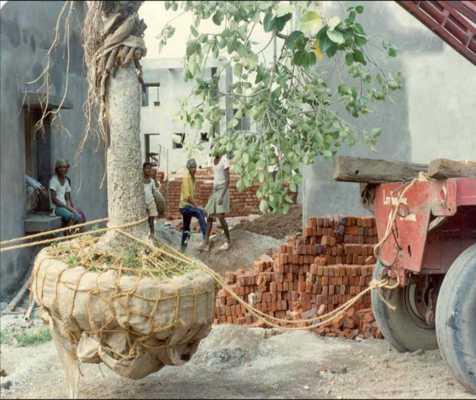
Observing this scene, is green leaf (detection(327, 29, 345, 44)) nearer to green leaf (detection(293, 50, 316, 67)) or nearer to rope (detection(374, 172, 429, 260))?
green leaf (detection(293, 50, 316, 67))

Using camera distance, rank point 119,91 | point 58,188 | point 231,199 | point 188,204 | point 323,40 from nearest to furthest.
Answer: point 323,40 < point 119,91 < point 58,188 < point 188,204 < point 231,199

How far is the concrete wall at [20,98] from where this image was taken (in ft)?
26.6

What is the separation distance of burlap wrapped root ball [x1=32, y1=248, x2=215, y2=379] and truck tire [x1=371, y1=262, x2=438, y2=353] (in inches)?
75.3

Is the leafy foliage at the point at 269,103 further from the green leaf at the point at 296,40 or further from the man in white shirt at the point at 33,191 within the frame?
the man in white shirt at the point at 33,191

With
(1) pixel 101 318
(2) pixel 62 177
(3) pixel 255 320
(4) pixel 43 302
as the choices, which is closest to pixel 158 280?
(1) pixel 101 318

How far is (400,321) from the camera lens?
561cm

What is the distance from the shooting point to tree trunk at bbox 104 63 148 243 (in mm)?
4371

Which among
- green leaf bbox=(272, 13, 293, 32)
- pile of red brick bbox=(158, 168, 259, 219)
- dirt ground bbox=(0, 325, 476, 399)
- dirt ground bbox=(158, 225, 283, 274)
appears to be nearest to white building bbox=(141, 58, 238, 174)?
pile of red brick bbox=(158, 168, 259, 219)

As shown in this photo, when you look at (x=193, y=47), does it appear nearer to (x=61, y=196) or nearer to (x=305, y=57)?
(x=305, y=57)

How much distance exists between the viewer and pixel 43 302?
409 cm

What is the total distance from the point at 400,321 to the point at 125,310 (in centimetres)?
252

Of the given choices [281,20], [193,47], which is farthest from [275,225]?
[281,20]

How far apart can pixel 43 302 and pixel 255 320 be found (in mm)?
3147

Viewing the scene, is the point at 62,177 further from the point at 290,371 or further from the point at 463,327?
the point at 463,327
